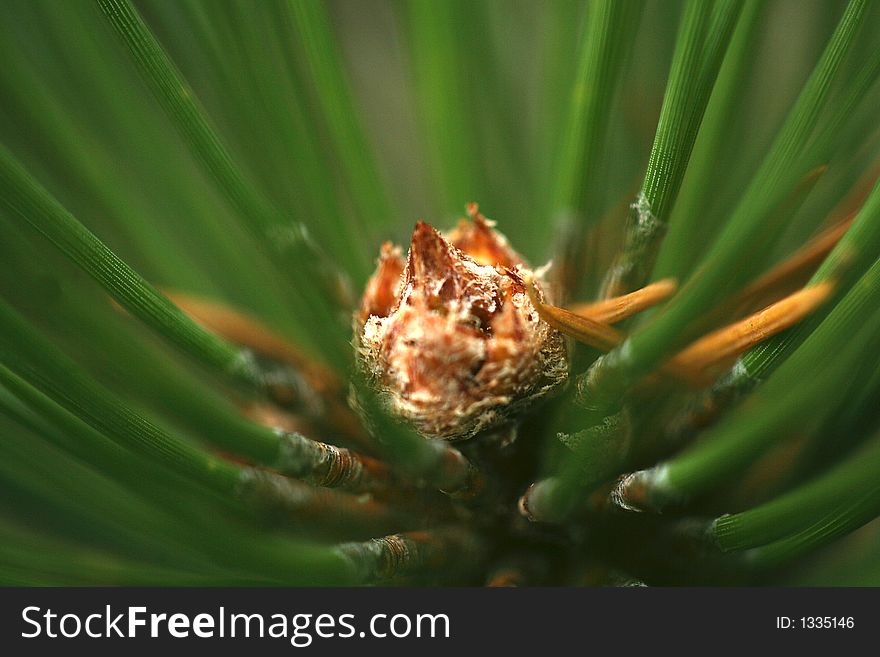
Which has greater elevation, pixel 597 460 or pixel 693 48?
pixel 693 48

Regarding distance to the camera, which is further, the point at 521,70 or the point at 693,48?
the point at 521,70

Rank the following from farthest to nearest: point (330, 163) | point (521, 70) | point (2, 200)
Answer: point (521, 70) → point (330, 163) → point (2, 200)

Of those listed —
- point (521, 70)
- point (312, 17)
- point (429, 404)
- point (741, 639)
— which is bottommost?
point (741, 639)

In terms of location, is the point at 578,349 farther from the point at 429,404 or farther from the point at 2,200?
the point at 2,200

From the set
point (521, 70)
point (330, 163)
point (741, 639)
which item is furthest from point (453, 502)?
point (521, 70)
